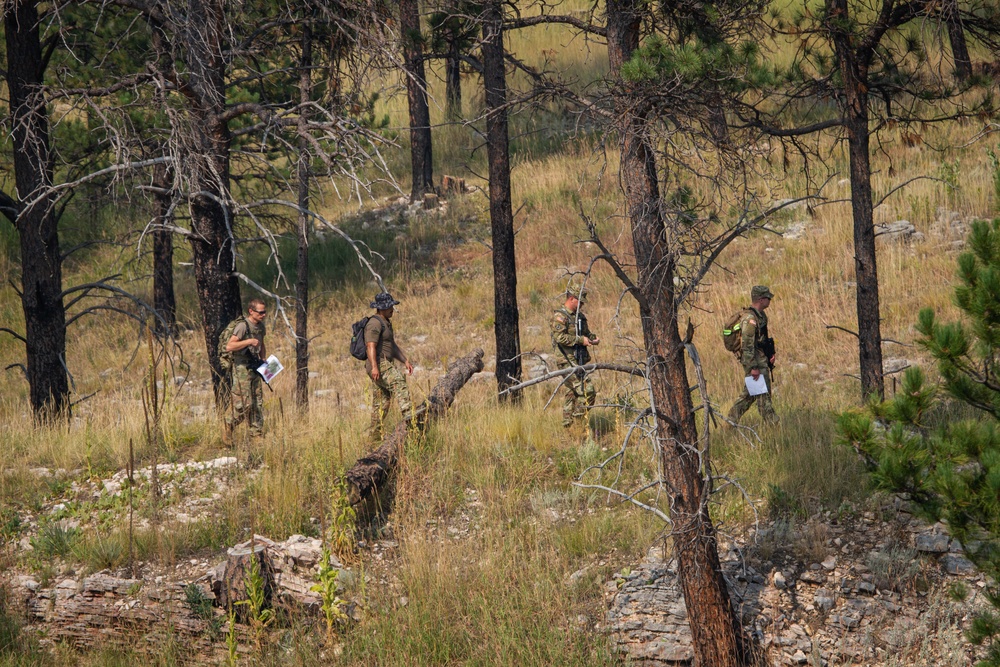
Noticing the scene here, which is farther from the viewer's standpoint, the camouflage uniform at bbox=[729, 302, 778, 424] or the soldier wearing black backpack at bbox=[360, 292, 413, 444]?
the camouflage uniform at bbox=[729, 302, 778, 424]

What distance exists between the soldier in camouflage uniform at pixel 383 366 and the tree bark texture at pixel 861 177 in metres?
4.43

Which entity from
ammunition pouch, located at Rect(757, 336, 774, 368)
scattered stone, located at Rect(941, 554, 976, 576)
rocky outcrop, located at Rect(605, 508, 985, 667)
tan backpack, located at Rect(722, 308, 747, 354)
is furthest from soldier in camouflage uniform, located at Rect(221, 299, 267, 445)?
scattered stone, located at Rect(941, 554, 976, 576)

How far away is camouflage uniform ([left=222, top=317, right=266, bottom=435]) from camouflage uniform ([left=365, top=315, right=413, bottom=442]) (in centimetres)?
120

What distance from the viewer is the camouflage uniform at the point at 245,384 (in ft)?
29.0

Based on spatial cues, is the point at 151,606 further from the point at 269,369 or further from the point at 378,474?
the point at 269,369

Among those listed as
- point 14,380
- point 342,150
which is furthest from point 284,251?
point 342,150

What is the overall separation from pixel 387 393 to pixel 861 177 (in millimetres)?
5068

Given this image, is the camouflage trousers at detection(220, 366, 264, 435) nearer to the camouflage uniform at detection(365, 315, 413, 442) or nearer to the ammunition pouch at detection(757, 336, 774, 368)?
the camouflage uniform at detection(365, 315, 413, 442)

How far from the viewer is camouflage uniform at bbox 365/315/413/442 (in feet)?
28.6

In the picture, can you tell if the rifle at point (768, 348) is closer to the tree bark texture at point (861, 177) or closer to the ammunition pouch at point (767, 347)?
the ammunition pouch at point (767, 347)

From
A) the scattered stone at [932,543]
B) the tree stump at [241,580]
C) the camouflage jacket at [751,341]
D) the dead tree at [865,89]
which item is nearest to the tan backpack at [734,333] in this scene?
the camouflage jacket at [751,341]

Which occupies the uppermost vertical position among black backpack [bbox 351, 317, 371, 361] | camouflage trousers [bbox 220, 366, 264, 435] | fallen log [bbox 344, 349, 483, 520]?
black backpack [bbox 351, 317, 371, 361]

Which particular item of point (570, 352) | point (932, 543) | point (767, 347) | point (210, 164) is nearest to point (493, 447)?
point (570, 352)

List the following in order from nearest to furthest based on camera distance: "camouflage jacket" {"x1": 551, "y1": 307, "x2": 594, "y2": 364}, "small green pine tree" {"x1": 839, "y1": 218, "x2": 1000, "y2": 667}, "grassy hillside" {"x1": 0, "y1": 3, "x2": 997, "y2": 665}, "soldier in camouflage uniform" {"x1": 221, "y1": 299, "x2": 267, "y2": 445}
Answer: "small green pine tree" {"x1": 839, "y1": 218, "x2": 1000, "y2": 667} → "grassy hillside" {"x1": 0, "y1": 3, "x2": 997, "y2": 665} → "soldier in camouflage uniform" {"x1": 221, "y1": 299, "x2": 267, "y2": 445} → "camouflage jacket" {"x1": 551, "y1": 307, "x2": 594, "y2": 364}
